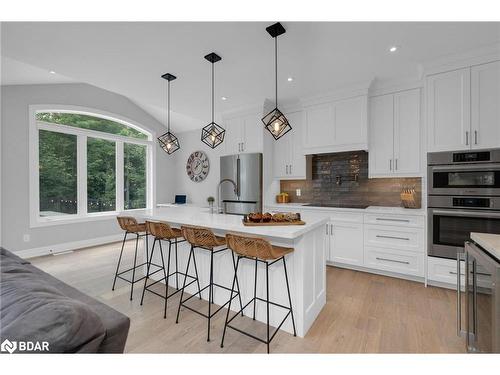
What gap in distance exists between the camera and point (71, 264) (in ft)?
12.7

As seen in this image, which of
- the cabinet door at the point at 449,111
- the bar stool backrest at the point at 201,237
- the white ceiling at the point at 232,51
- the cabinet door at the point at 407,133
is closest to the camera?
the bar stool backrest at the point at 201,237

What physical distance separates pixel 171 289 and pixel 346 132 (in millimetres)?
3244

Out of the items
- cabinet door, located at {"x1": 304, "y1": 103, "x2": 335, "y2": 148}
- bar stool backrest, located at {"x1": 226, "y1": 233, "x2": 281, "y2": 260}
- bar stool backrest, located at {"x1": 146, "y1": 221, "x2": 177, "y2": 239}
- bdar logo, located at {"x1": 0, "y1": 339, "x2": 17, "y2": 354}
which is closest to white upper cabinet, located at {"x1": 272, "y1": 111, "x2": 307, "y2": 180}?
cabinet door, located at {"x1": 304, "y1": 103, "x2": 335, "y2": 148}

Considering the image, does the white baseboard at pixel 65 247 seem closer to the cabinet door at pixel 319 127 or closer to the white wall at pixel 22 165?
the white wall at pixel 22 165

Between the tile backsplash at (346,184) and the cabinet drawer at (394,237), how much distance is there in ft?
2.07

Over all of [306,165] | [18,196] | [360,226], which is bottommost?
[360,226]

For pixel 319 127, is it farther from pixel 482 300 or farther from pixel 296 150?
pixel 482 300

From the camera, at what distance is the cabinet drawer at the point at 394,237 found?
2988mm

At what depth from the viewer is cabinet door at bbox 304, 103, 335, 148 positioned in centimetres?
373

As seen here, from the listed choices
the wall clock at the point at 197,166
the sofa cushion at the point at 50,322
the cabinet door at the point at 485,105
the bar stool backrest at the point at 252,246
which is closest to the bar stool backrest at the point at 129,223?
the bar stool backrest at the point at 252,246

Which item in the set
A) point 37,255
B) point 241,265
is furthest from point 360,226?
point 37,255

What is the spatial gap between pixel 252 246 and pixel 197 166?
4820mm

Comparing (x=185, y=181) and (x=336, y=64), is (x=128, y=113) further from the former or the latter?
(x=336, y=64)
